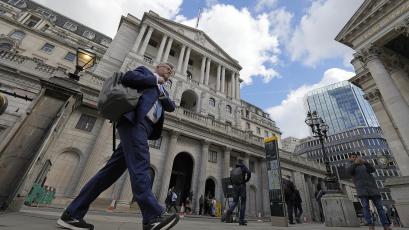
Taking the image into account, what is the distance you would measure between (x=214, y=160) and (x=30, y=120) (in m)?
16.7

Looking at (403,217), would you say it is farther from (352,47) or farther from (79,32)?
(79,32)

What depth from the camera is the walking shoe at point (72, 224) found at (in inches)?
85.5

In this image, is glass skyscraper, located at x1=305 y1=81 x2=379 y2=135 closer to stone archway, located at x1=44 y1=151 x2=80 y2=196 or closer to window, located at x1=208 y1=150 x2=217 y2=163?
window, located at x1=208 y1=150 x2=217 y2=163

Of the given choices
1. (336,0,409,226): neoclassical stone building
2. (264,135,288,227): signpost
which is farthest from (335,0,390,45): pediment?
(264,135,288,227): signpost

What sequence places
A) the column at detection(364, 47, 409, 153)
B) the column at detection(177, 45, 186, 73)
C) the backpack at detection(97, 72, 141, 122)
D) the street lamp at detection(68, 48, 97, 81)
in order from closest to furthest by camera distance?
1. the backpack at detection(97, 72, 141, 122)
2. the street lamp at detection(68, 48, 97, 81)
3. the column at detection(364, 47, 409, 153)
4. the column at detection(177, 45, 186, 73)

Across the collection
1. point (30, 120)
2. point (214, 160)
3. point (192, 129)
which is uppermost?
point (192, 129)

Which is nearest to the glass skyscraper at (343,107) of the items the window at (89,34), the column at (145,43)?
the column at (145,43)

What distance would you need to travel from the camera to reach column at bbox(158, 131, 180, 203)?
15.1 metres

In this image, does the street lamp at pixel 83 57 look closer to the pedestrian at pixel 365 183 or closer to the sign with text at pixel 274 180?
the sign with text at pixel 274 180

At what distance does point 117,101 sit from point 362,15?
18.0 m

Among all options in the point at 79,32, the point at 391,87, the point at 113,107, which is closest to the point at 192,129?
the point at 391,87

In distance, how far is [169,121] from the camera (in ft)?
57.4

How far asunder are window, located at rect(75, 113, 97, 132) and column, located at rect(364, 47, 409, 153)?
774 inches

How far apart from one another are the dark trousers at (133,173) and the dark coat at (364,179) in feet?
19.8
